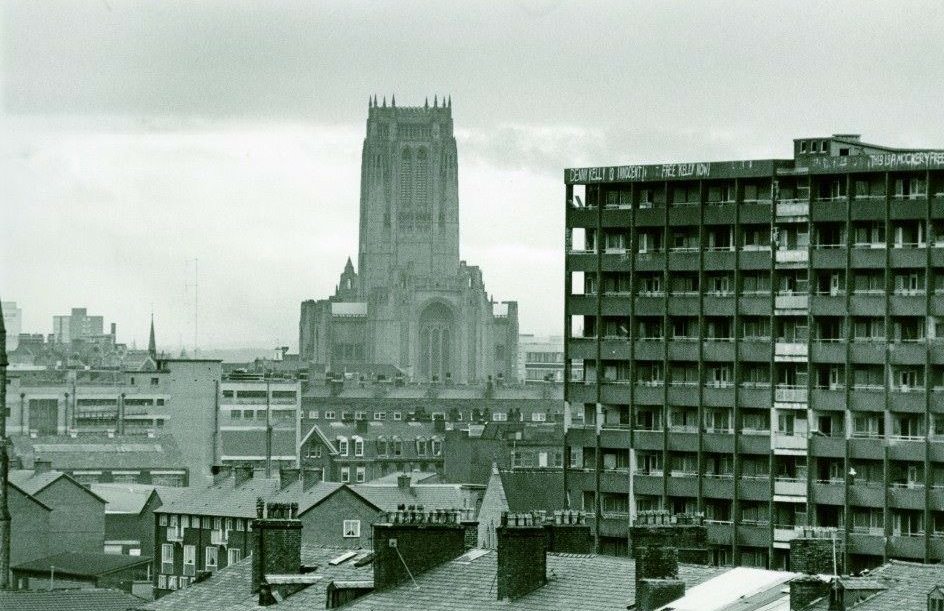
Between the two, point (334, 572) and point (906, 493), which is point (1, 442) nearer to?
point (906, 493)

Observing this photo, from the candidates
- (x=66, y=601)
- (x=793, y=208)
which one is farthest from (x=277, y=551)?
(x=793, y=208)

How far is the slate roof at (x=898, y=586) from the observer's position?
44250 millimetres

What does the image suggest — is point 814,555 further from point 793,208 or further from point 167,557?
point 167,557

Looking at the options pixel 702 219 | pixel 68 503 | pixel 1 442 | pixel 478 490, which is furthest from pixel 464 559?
pixel 68 503

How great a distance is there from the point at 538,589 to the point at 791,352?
61350mm

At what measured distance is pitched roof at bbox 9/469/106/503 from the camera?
14850 cm

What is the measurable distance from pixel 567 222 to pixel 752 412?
14.5 metres

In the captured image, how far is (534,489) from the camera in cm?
12769

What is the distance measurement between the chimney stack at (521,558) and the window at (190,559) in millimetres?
85827

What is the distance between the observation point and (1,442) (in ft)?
396

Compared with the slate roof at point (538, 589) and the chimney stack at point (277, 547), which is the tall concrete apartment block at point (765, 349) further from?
the slate roof at point (538, 589)

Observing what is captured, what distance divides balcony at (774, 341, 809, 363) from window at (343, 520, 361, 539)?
27680mm

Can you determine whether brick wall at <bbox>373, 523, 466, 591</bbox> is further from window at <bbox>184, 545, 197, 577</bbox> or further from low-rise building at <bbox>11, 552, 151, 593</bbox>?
window at <bbox>184, 545, 197, 577</bbox>

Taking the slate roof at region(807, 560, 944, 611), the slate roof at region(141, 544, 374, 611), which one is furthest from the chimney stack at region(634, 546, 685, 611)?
the slate roof at region(141, 544, 374, 611)
